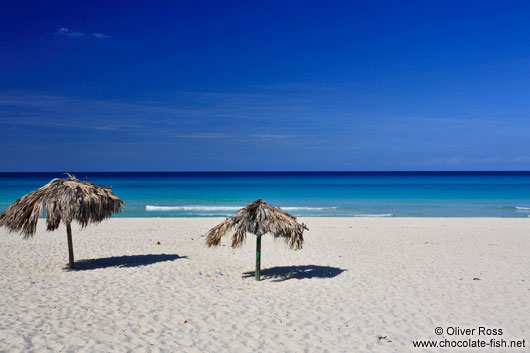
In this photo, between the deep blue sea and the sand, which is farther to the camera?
the deep blue sea

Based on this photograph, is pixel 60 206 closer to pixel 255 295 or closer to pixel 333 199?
pixel 255 295

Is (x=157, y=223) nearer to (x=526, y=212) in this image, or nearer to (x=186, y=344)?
(x=186, y=344)

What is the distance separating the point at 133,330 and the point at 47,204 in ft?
15.2

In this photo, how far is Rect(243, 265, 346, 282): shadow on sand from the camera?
944 cm

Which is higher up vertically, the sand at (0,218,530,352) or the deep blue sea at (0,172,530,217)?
the deep blue sea at (0,172,530,217)

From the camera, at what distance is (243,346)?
217 inches

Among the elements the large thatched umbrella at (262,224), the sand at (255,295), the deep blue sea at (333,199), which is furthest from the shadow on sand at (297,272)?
the deep blue sea at (333,199)

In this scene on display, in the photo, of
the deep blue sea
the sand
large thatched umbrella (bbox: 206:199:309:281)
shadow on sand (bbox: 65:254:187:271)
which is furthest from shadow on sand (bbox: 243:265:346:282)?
the deep blue sea

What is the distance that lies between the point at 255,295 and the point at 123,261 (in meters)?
4.75

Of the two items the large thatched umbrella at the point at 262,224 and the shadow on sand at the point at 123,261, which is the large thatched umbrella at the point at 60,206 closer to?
the shadow on sand at the point at 123,261

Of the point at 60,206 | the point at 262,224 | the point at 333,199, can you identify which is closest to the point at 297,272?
the point at 262,224

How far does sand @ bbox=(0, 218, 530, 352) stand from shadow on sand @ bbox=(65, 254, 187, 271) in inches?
2.2

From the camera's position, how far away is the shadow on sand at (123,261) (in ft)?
33.7

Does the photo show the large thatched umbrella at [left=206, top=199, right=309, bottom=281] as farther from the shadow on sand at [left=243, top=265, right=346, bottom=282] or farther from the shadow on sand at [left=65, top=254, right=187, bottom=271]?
the shadow on sand at [left=65, top=254, right=187, bottom=271]
